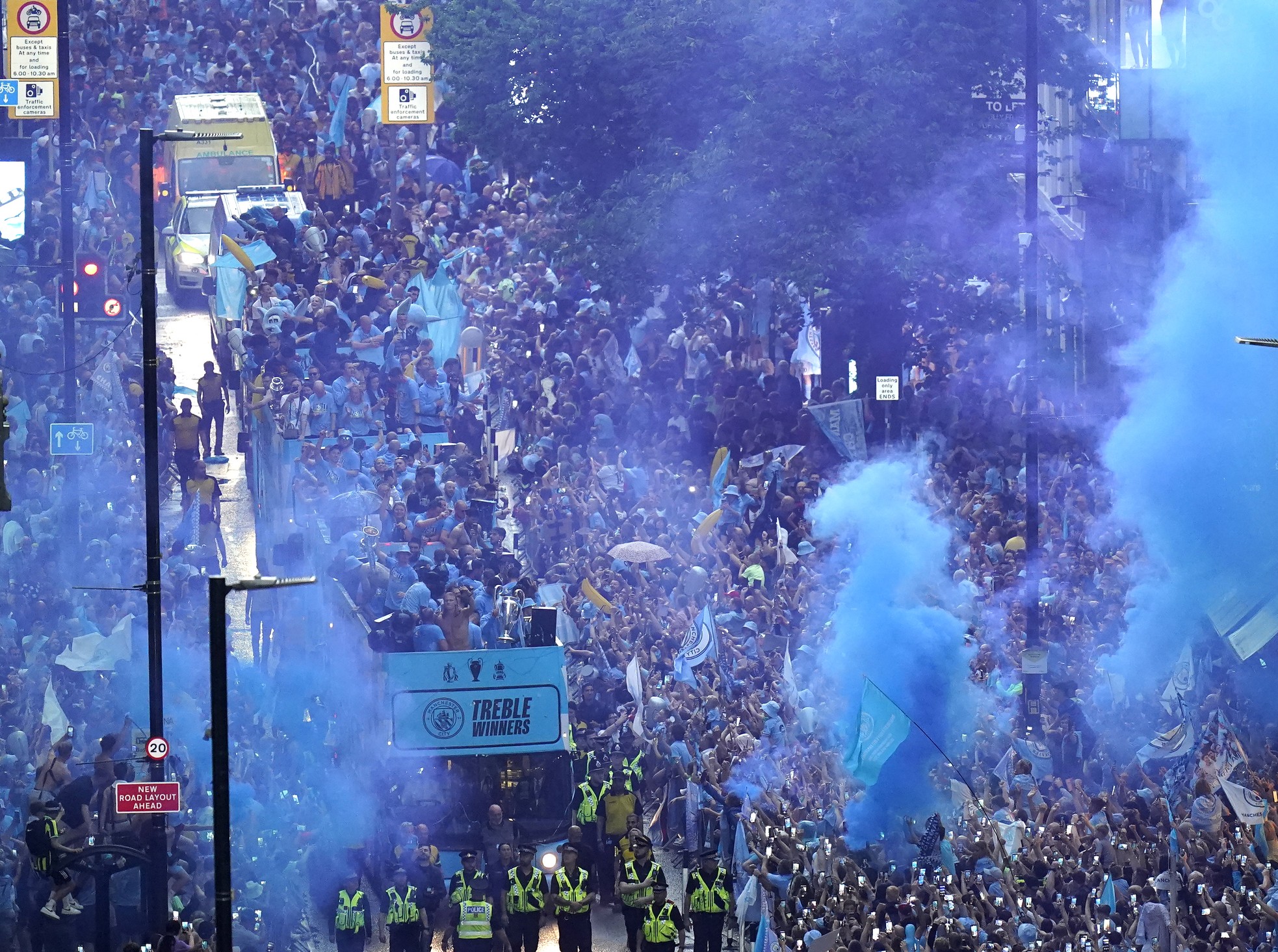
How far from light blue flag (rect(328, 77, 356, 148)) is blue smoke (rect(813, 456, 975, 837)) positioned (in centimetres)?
964

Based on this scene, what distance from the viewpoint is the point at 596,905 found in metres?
18.9

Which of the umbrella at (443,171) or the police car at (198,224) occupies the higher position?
the umbrella at (443,171)

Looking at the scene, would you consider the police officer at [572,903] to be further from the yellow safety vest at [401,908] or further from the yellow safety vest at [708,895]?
the yellow safety vest at [401,908]

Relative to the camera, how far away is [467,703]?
731 inches

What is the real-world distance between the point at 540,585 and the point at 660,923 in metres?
5.27

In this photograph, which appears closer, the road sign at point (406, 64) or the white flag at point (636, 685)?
the white flag at point (636, 685)

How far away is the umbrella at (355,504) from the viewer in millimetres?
22469

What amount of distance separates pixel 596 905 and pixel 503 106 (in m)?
12.5

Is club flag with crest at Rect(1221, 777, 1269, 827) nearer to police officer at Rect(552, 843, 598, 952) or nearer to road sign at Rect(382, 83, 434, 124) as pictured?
police officer at Rect(552, 843, 598, 952)

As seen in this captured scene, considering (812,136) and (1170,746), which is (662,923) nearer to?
(1170,746)

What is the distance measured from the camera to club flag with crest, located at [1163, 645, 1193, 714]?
19.2 meters

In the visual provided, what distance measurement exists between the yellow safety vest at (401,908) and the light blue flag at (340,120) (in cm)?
1382

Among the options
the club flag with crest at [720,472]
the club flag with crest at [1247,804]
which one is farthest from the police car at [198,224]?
the club flag with crest at [1247,804]

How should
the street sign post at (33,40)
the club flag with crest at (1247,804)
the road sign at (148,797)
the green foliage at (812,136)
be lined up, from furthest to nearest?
1. the green foliage at (812,136)
2. the street sign post at (33,40)
3. the club flag with crest at (1247,804)
4. the road sign at (148,797)
